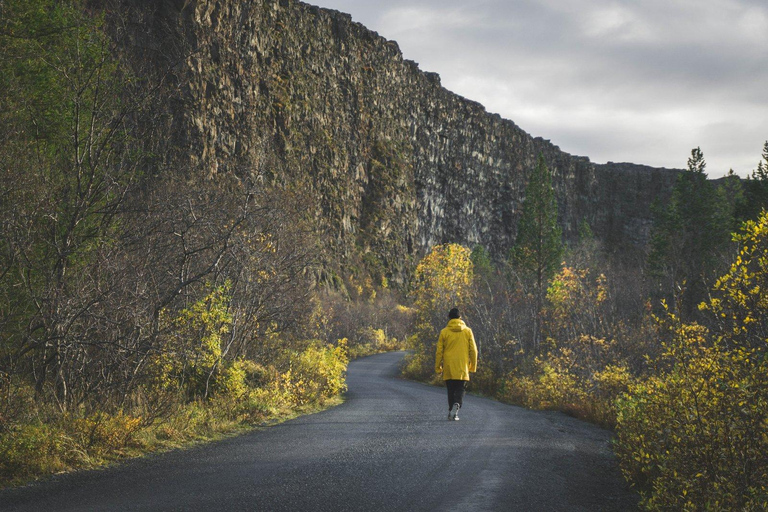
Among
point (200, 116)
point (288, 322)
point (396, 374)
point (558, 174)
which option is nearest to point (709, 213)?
point (396, 374)

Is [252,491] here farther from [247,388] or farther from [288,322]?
[288,322]

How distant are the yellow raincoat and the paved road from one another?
3.54ft

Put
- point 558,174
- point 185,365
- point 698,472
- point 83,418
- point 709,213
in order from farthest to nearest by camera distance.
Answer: point 558,174 < point 709,213 < point 185,365 < point 83,418 < point 698,472

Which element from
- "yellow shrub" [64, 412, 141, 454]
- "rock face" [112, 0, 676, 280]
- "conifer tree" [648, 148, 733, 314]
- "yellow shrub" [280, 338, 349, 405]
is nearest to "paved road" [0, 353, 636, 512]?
"yellow shrub" [64, 412, 141, 454]

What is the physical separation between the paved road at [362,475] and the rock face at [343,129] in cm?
683

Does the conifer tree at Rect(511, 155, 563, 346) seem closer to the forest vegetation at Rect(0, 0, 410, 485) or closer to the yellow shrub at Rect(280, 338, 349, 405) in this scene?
the yellow shrub at Rect(280, 338, 349, 405)

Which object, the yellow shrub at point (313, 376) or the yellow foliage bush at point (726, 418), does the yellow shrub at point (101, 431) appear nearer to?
the yellow shrub at point (313, 376)

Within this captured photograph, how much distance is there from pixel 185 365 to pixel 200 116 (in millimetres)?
51324

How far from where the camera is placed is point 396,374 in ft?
110

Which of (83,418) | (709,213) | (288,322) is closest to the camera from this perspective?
(83,418)

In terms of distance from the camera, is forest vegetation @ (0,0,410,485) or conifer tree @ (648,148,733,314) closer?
forest vegetation @ (0,0,410,485)

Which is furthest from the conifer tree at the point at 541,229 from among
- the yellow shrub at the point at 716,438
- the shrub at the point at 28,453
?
the shrub at the point at 28,453

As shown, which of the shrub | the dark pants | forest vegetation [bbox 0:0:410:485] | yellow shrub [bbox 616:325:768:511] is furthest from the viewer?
the dark pants

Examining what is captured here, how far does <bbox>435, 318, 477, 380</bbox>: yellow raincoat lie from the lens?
12.2 metres
